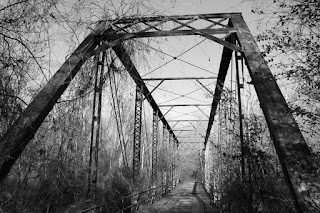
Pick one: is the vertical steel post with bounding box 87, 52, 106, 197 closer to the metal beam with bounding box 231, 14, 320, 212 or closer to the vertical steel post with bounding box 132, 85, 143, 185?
the metal beam with bounding box 231, 14, 320, 212

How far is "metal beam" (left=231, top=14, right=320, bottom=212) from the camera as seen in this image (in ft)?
8.35

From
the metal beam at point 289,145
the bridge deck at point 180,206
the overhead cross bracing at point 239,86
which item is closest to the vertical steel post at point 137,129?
the bridge deck at point 180,206

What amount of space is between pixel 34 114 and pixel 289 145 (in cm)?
349

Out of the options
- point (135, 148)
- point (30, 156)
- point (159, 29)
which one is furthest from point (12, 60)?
point (135, 148)

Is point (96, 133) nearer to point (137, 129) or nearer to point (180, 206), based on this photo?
point (137, 129)

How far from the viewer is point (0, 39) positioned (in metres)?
3.39

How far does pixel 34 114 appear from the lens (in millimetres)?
3926

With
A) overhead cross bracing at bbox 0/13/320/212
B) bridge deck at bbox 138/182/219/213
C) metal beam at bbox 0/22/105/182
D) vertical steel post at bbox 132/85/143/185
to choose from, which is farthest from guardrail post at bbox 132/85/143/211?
metal beam at bbox 0/22/105/182

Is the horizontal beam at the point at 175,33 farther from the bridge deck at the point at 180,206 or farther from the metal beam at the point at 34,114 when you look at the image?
the bridge deck at the point at 180,206

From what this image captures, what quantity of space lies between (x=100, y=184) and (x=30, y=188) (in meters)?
8.20

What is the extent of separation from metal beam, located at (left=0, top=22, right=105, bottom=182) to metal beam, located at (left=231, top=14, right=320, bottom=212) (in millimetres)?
3052

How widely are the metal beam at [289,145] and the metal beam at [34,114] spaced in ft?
Answer: 10.0

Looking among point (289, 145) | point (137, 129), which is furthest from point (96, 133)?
point (137, 129)

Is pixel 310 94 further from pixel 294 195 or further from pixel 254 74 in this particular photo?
pixel 294 195
